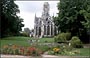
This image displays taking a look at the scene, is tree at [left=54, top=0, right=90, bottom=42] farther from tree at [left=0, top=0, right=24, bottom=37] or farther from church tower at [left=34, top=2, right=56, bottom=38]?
church tower at [left=34, top=2, right=56, bottom=38]

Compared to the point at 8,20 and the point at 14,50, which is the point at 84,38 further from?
the point at 14,50

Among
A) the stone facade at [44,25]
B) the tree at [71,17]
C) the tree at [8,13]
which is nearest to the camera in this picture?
the tree at [71,17]

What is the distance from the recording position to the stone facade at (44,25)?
290 ft

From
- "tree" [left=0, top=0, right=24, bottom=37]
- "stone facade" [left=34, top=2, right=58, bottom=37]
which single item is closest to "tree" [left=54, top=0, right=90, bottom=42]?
"tree" [left=0, top=0, right=24, bottom=37]

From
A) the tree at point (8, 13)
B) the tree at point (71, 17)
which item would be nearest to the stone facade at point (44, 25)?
the tree at point (8, 13)

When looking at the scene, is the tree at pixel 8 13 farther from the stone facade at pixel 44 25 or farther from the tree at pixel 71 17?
the stone facade at pixel 44 25

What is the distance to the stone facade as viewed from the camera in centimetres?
8825

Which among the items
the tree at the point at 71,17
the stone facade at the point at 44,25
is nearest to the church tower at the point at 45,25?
the stone facade at the point at 44,25

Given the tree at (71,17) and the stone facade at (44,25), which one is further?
the stone facade at (44,25)

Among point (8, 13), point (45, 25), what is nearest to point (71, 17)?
point (8, 13)

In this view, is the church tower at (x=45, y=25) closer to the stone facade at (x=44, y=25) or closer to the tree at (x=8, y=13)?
the stone facade at (x=44, y=25)

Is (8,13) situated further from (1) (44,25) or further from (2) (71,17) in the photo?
(1) (44,25)

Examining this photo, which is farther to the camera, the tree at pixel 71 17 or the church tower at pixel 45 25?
the church tower at pixel 45 25

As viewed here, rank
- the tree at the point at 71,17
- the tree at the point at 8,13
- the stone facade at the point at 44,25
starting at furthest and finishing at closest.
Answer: the stone facade at the point at 44,25 < the tree at the point at 8,13 < the tree at the point at 71,17
